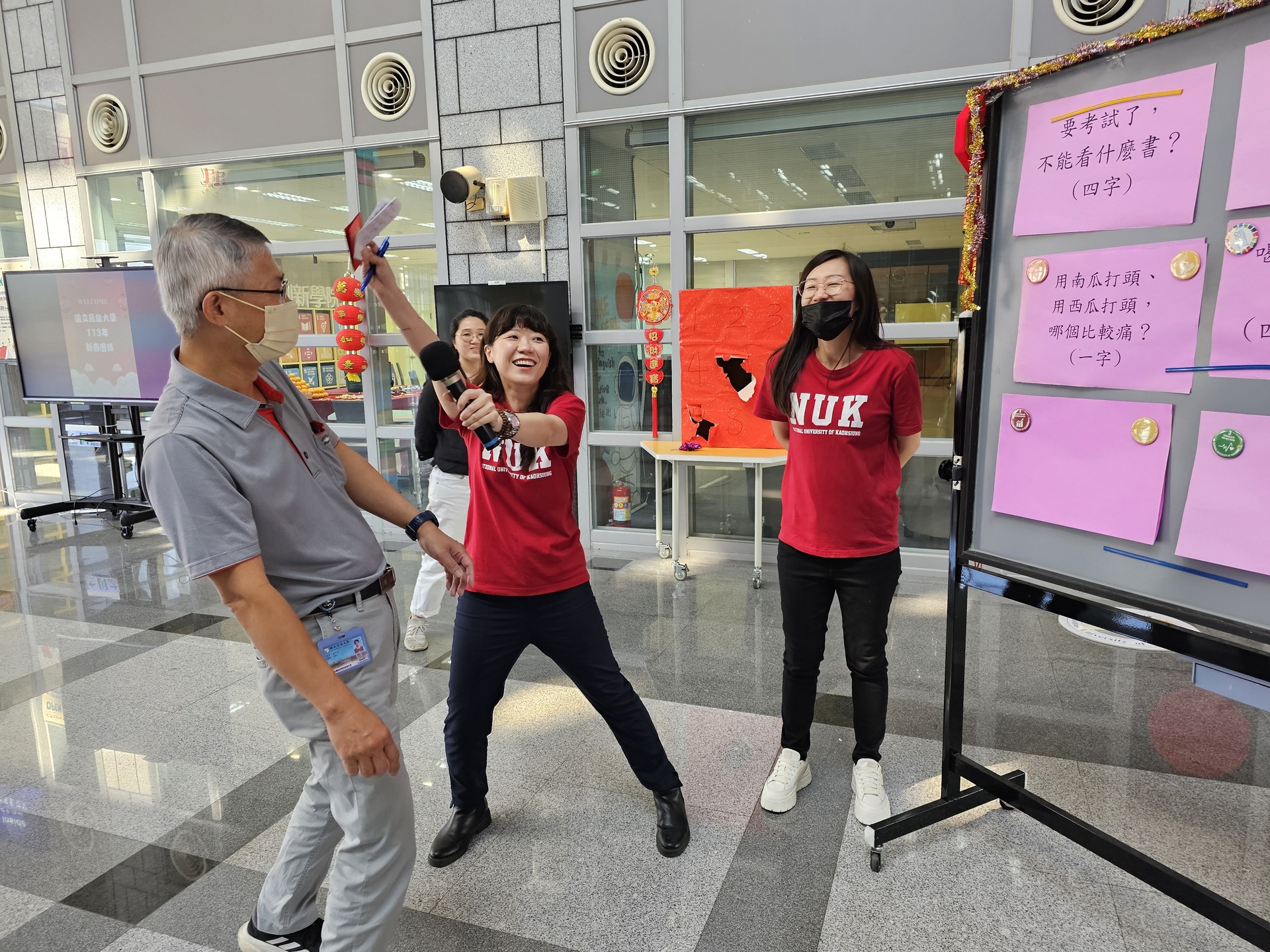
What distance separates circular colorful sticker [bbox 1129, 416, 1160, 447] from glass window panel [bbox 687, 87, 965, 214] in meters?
3.41

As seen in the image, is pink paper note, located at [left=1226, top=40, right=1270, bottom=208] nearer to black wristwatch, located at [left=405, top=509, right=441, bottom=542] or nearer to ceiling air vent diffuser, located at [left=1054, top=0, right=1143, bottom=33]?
black wristwatch, located at [left=405, top=509, right=441, bottom=542]

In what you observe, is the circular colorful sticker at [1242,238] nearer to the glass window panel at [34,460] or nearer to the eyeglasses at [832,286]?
the eyeglasses at [832,286]

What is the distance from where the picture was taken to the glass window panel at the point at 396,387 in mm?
6012

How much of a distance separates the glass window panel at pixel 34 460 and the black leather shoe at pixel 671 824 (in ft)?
24.6

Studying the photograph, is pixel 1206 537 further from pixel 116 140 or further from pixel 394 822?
pixel 116 140

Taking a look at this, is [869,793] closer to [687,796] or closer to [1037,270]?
[687,796]

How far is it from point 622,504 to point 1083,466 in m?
3.98

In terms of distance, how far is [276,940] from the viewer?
166 cm

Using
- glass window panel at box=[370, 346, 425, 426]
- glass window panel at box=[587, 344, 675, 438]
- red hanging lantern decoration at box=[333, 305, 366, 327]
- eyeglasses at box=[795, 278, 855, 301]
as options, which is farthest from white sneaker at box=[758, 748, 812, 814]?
glass window panel at box=[370, 346, 425, 426]

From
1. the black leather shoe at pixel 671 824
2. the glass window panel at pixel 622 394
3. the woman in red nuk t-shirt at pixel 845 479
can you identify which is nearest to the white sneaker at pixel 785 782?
the woman in red nuk t-shirt at pixel 845 479

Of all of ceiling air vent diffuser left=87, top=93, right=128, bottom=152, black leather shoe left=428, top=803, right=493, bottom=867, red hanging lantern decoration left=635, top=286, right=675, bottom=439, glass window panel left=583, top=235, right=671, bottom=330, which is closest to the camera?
black leather shoe left=428, top=803, right=493, bottom=867

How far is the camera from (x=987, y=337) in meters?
1.81

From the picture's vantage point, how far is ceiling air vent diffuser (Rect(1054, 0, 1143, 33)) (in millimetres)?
3885

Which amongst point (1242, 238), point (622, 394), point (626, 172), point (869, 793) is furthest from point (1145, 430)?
point (626, 172)
